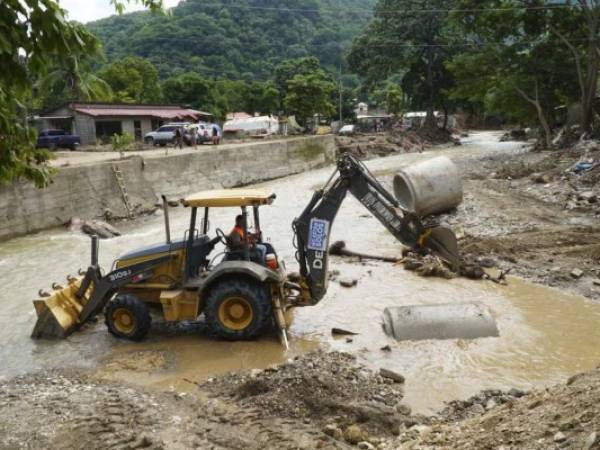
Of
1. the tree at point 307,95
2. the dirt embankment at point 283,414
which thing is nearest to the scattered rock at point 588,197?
the dirt embankment at point 283,414

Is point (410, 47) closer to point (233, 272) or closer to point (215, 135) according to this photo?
point (215, 135)

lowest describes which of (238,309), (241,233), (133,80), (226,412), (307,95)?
(226,412)

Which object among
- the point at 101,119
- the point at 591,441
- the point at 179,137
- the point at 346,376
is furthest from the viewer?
the point at 101,119

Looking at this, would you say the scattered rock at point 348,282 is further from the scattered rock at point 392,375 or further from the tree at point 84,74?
the tree at point 84,74

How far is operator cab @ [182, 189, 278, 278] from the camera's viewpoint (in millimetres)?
8195

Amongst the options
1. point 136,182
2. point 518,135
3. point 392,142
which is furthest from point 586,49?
point 136,182

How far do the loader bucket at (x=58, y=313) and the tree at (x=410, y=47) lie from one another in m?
46.6

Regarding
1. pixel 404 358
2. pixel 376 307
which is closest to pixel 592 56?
pixel 376 307

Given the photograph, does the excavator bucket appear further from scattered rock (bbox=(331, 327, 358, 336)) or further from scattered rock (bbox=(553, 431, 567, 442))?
scattered rock (bbox=(553, 431, 567, 442))

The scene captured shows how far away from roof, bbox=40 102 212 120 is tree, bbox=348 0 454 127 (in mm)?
15598

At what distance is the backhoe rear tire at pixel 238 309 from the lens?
827 centimetres

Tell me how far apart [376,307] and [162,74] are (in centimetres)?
7080

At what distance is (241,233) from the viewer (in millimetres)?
8453

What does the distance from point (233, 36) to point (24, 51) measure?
94.3 m
